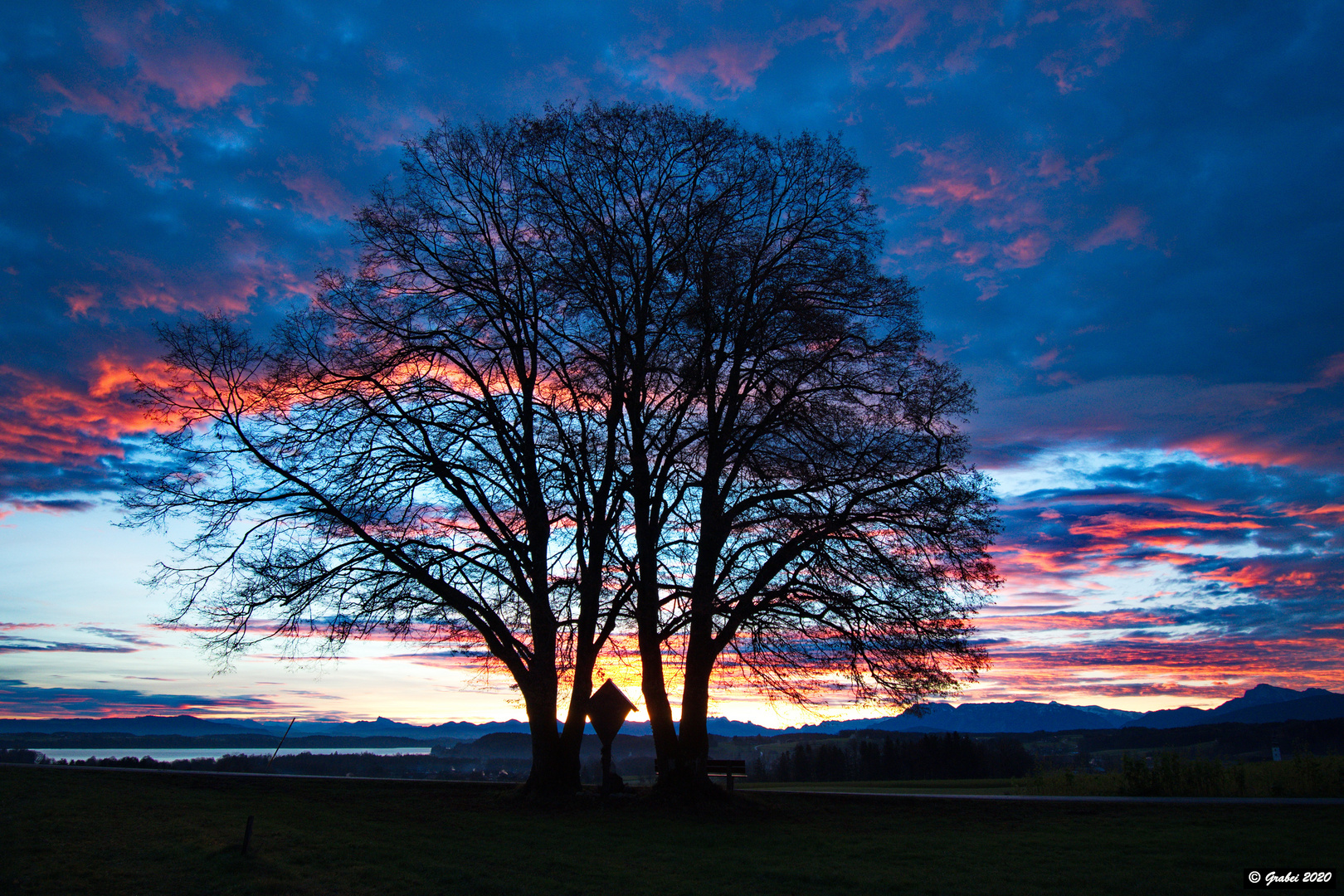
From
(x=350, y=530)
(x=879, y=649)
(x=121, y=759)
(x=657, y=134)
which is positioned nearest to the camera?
(x=879, y=649)

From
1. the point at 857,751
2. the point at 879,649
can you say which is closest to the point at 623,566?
the point at 879,649

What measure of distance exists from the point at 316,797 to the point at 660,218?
14.9 m

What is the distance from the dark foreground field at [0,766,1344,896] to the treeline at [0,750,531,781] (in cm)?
143

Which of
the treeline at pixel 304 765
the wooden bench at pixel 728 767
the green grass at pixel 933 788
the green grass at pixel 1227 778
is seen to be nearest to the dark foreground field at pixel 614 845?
the wooden bench at pixel 728 767

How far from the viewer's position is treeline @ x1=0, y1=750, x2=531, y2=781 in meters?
25.1

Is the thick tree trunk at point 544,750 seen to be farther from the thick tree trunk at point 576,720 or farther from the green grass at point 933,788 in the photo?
the green grass at point 933,788

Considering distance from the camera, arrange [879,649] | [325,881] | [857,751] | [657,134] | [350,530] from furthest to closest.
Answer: [857,751], [657,134], [350,530], [879,649], [325,881]

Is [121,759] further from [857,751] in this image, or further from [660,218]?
[857,751]

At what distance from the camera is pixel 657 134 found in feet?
62.4

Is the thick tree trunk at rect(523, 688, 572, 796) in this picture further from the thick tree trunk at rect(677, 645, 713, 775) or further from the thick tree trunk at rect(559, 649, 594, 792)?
the thick tree trunk at rect(677, 645, 713, 775)

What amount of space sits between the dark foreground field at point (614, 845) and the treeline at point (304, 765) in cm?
143

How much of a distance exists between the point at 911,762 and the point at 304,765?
5515cm

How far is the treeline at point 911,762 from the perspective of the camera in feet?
250

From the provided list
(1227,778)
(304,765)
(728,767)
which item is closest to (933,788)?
(1227,778)
